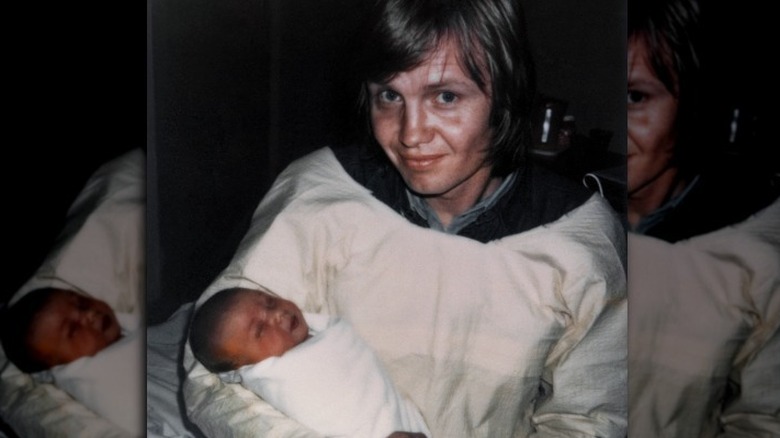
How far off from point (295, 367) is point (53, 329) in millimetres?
526

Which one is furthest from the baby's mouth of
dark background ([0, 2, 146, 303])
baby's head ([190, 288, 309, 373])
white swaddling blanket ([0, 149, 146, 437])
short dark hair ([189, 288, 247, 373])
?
dark background ([0, 2, 146, 303])

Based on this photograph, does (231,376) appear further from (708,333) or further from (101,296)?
(708,333)

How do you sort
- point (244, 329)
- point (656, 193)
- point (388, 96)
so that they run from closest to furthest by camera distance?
point (244, 329) < point (388, 96) < point (656, 193)

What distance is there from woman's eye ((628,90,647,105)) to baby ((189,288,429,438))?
2.39ft

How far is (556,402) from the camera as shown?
1.67 m

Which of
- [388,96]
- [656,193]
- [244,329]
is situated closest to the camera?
[244,329]

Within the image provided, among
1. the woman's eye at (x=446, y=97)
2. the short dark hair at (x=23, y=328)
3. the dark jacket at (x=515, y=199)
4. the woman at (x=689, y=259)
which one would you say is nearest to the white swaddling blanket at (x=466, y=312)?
the dark jacket at (x=515, y=199)

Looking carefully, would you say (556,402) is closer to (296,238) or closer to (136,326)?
(296,238)

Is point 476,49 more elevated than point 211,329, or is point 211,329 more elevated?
point 476,49

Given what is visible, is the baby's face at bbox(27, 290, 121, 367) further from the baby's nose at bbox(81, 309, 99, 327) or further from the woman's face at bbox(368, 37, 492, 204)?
the woman's face at bbox(368, 37, 492, 204)

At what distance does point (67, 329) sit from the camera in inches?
70.4

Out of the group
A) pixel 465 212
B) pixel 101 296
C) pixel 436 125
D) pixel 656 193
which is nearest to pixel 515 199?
pixel 465 212

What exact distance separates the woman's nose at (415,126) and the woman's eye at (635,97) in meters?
0.42

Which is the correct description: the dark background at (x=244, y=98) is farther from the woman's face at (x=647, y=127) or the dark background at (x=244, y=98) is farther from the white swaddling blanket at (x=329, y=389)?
the white swaddling blanket at (x=329, y=389)
